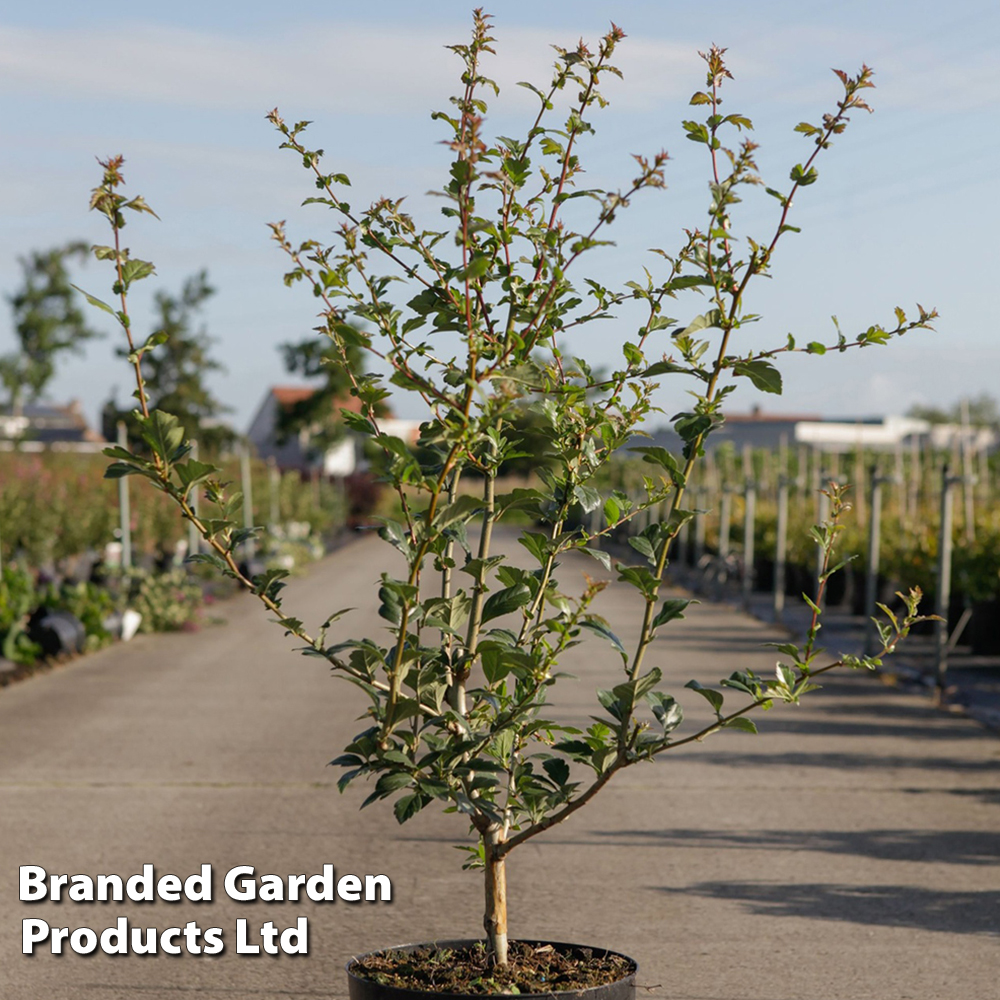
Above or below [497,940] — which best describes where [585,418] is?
above

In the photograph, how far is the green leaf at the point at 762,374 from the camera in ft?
10.7

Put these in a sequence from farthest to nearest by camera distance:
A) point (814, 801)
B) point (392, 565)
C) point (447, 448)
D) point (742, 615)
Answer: point (392, 565) → point (742, 615) → point (814, 801) → point (447, 448)

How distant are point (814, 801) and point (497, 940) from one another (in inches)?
190

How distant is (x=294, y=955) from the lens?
518cm

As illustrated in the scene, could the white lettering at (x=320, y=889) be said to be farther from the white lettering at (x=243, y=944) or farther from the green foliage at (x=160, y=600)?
the green foliage at (x=160, y=600)

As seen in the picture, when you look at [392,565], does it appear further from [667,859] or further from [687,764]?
[667,859]

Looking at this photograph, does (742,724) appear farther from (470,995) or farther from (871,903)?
(871,903)

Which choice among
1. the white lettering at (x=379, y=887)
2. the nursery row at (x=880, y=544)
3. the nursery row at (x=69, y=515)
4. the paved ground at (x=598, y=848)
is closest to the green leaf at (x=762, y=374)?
the paved ground at (x=598, y=848)

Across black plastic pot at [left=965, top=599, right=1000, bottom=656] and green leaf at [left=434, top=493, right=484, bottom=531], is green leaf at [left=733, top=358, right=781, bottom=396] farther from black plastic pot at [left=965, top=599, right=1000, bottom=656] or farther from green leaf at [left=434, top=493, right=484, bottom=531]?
black plastic pot at [left=965, top=599, right=1000, bottom=656]

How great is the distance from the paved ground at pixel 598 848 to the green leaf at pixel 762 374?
7.68 feet

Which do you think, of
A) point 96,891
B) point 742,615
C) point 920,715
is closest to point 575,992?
point 96,891

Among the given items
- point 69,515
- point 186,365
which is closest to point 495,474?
point 69,515

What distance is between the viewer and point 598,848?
684 centimetres

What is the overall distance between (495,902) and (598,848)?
135 inches
